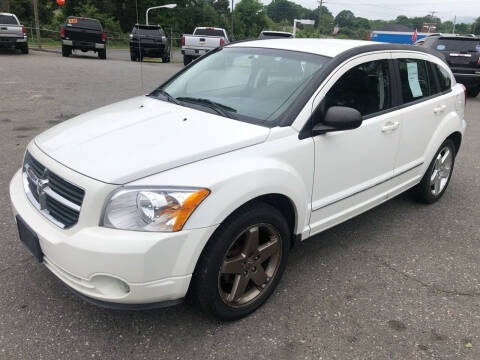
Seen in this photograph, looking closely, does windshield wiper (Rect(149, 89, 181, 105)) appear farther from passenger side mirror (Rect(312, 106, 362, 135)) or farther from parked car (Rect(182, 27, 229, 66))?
parked car (Rect(182, 27, 229, 66))

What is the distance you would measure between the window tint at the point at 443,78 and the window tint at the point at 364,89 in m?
1.12

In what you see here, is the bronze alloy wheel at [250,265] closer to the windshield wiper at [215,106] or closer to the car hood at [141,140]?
the car hood at [141,140]

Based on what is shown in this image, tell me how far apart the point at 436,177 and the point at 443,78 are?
1.04 meters

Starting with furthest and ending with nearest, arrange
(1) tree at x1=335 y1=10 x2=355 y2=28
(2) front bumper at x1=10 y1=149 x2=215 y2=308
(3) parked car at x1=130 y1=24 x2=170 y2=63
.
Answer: (1) tree at x1=335 y1=10 x2=355 y2=28
(3) parked car at x1=130 y1=24 x2=170 y2=63
(2) front bumper at x1=10 y1=149 x2=215 y2=308

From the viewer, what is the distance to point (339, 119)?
9.08 ft

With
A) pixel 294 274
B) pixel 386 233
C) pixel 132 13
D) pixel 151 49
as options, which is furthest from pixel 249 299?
pixel 132 13

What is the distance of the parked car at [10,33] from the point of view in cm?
1764

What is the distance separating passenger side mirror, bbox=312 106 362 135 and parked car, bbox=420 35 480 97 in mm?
11332

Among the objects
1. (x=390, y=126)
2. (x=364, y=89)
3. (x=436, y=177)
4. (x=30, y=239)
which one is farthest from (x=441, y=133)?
(x=30, y=239)

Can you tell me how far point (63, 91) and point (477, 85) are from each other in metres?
11.7

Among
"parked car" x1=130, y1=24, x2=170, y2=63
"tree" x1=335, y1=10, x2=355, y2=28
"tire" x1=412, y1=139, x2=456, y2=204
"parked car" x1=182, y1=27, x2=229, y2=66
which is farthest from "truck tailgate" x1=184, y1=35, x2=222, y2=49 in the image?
"tree" x1=335, y1=10, x2=355, y2=28

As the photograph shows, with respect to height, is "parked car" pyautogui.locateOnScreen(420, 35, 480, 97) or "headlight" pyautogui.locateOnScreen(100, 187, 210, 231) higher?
"parked car" pyautogui.locateOnScreen(420, 35, 480, 97)

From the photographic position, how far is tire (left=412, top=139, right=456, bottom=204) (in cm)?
442

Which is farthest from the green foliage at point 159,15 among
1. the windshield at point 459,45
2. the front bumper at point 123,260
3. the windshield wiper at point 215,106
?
the front bumper at point 123,260
